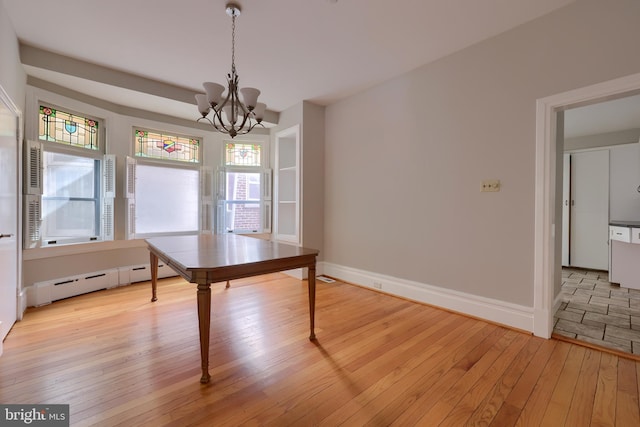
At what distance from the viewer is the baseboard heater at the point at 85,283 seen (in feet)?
10.0

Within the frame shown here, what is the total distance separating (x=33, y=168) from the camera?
2896mm

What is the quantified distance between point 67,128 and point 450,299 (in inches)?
193

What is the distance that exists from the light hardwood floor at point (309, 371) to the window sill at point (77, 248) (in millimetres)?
584

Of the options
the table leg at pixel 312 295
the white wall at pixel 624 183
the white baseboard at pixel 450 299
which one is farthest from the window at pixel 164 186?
the white wall at pixel 624 183

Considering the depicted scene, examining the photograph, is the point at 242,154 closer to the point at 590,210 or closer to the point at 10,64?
the point at 10,64

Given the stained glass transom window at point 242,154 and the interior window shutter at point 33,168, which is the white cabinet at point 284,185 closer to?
the stained glass transom window at point 242,154

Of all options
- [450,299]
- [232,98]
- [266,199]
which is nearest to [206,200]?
[266,199]

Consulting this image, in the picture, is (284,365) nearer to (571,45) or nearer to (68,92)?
(571,45)

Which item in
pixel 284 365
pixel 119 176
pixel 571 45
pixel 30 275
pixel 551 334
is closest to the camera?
pixel 284 365

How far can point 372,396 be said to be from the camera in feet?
5.41

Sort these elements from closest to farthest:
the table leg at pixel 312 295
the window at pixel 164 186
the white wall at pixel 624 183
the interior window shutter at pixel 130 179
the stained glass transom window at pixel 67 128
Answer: the table leg at pixel 312 295, the stained glass transom window at pixel 67 128, the interior window shutter at pixel 130 179, the window at pixel 164 186, the white wall at pixel 624 183

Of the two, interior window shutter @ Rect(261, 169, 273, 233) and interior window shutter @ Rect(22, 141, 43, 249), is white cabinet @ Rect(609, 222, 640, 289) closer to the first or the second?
interior window shutter @ Rect(261, 169, 273, 233)

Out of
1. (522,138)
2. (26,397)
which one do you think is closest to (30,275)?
(26,397)

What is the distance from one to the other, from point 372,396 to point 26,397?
200 centimetres
